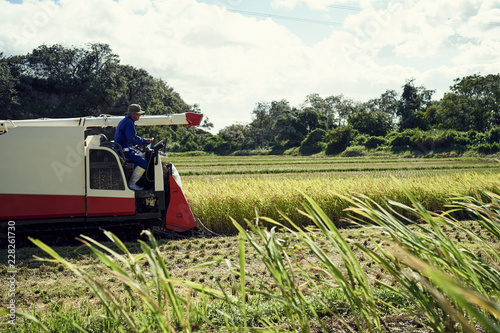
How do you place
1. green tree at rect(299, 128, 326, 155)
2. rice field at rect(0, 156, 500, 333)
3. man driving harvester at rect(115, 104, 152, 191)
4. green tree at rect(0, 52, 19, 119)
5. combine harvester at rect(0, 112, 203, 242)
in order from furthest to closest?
green tree at rect(299, 128, 326, 155), green tree at rect(0, 52, 19, 119), man driving harvester at rect(115, 104, 152, 191), combine harvester at rect(0, 112, 203, 242), rice field at rect(0, 156, 500, 333)

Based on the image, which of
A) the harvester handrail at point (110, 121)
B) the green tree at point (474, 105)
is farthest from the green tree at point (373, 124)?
Answer: the harvester handrail at point (110, 121)

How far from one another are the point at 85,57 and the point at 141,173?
40995 millimetres

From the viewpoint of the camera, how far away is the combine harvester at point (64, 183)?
6312mm

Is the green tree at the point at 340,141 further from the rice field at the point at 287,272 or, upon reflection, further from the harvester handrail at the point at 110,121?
the harvester handrail at the point at 110,121

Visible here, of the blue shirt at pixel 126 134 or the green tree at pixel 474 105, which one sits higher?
the green tree at pixel 474 105

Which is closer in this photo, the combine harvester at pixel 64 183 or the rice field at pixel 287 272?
the rice field at pixel 287 272

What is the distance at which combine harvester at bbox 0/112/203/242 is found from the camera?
6.31 meters

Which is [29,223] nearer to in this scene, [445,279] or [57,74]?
[445,279]

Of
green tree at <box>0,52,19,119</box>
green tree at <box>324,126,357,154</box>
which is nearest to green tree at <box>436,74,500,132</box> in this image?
green tree at <box>324,126,357,154</box>

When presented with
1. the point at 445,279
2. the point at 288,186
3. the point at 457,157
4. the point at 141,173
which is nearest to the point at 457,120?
the point at 457,157

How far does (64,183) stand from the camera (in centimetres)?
645

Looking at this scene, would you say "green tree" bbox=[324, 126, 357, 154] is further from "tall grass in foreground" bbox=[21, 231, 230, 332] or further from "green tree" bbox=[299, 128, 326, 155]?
"tall grass in foreground" bbox=[21, 231, 230, 332]

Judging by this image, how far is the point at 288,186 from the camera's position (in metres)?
8.50

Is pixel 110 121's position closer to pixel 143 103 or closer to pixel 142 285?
pixel 142 285
